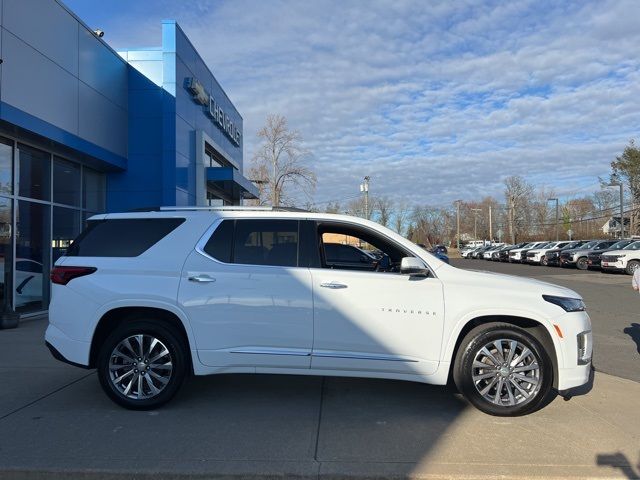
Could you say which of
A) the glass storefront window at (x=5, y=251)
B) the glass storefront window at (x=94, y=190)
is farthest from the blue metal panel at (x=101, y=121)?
the glass storefront window at (x=5, y=251)

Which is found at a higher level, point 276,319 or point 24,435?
point 276,319

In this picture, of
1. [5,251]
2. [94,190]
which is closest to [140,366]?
[5,251]

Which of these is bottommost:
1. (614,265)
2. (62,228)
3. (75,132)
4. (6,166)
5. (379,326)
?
(614,265)

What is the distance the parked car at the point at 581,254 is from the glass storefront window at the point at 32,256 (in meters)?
27.4

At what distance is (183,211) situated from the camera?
17.7 ft

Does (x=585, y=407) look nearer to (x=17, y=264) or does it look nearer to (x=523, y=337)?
(x=523, y=337)

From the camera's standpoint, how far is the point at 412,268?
15.9 feet

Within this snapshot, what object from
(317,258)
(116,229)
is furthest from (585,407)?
(116,229)

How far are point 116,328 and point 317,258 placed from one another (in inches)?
82.3

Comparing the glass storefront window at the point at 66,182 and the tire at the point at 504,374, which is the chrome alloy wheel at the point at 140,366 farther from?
the glass storefront window at the point at 66,182

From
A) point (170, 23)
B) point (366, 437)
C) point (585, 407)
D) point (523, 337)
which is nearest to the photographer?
point (366, 437)

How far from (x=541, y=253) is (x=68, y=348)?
37643 millimetres

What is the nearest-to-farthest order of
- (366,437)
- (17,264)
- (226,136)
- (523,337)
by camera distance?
(366,437) < (523,337) < (17,264) < (226,136)

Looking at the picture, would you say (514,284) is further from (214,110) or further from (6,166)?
(214,110)
